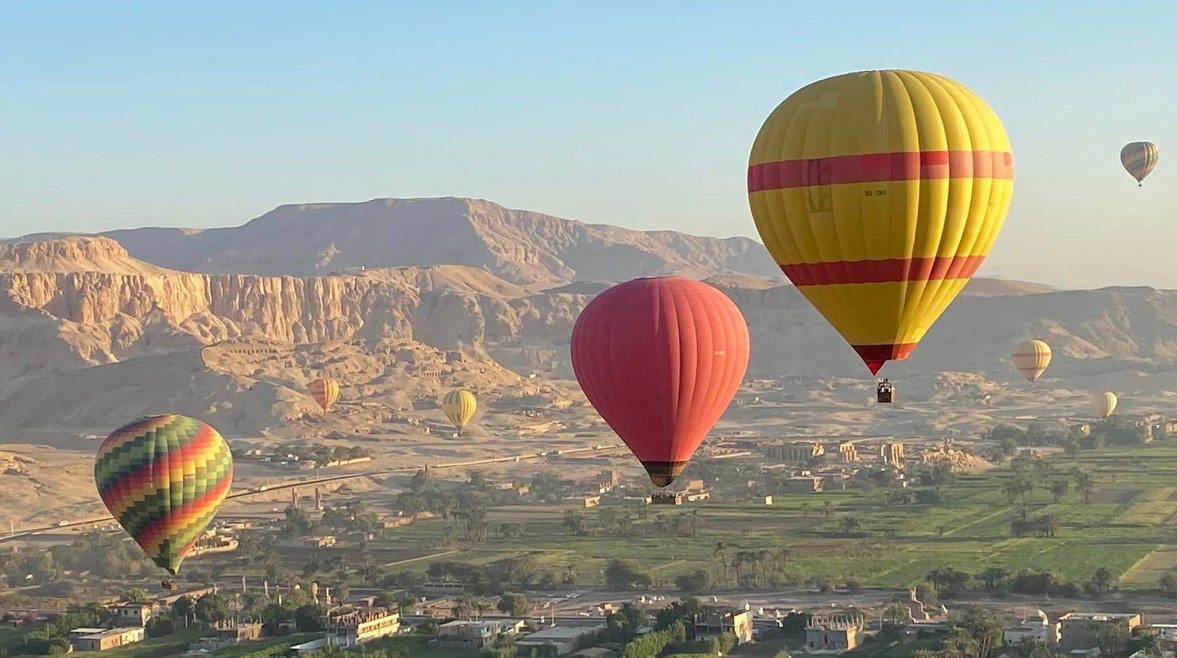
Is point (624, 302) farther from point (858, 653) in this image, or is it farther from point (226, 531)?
point (226, 531)

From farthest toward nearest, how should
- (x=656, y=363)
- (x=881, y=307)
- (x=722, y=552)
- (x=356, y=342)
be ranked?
(x=356, y=342) → (x=722, y=552) → (x=656, y=363) → (x=881, y=307)

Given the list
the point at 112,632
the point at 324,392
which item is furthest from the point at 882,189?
the point at 324,392

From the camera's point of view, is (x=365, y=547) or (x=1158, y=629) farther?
(x=365, y=547)

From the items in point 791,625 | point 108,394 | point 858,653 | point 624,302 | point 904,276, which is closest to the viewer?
point 904,276

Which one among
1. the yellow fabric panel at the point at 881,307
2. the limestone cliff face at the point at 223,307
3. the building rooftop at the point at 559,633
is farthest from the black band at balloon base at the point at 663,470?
the limestone cliff face at the point at 223,307

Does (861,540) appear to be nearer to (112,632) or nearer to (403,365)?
(112,632)

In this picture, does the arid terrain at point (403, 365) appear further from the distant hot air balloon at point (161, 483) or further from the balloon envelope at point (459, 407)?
the distant hot air balloon at point (161, 483)

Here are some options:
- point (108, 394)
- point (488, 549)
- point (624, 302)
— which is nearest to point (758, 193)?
point (624, 302)
